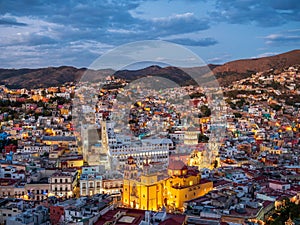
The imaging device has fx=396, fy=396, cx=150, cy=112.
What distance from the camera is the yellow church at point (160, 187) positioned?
11.9 m

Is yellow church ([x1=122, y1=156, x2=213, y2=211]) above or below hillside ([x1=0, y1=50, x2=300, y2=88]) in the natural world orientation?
below

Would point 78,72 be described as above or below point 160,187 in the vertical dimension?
above

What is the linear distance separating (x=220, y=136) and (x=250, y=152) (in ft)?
14.0

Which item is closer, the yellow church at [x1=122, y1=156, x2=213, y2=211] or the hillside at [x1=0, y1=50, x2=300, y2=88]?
the yellow church at [x1=122, y1=156, x2=213, y2=211]

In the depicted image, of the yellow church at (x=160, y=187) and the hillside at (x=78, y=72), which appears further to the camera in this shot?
the hillside at (x=78, y=72)

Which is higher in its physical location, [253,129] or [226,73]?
[226,73]

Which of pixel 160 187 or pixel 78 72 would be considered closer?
pixel 160 187

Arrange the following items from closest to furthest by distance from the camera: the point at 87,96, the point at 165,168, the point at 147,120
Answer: the point at 165,168 → the point at 147,120 → the point at 87,96

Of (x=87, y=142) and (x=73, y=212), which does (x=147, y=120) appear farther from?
(x=73, y=212)

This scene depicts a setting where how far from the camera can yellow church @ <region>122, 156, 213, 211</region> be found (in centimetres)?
1187

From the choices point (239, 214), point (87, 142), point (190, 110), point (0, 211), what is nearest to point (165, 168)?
point (239, 214)

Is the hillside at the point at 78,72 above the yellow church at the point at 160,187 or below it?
above

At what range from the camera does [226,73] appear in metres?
67.7

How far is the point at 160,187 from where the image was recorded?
12125mm
